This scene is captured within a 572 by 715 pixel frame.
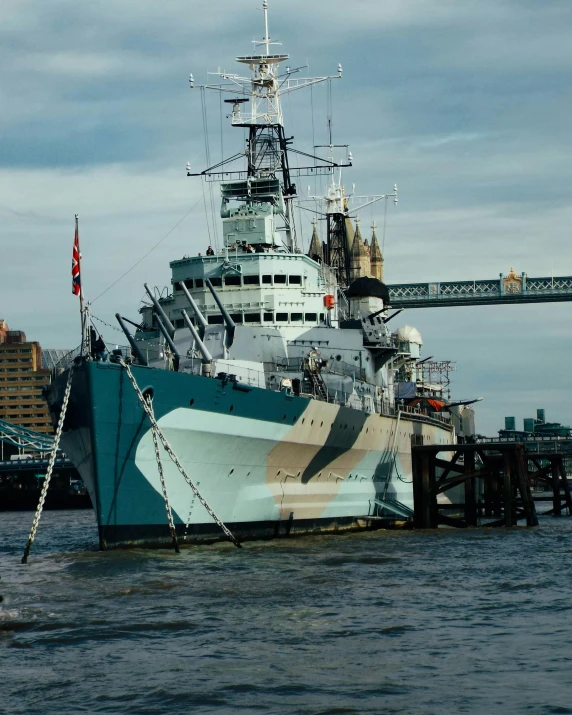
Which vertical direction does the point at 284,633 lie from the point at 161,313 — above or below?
below

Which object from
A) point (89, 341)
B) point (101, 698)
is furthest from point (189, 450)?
point (101, 698)

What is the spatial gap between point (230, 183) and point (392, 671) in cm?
2613

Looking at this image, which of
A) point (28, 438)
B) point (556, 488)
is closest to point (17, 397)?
point (28, 438)

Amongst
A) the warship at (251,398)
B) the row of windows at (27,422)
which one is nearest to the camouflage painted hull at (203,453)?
the warship at (251,398)

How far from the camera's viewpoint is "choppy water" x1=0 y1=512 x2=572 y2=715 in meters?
11.8

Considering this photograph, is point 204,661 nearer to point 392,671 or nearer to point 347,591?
point 392,671

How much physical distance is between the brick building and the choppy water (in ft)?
430

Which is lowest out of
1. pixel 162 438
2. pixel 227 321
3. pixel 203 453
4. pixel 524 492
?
pixel 524 492

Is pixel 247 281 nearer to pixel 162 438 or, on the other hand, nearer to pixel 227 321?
pixel 227 321

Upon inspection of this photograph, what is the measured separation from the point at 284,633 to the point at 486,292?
367ft

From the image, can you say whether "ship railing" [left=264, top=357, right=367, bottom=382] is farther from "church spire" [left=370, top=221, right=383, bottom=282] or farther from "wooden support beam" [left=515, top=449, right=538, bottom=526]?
"church spire" [left=370, top=221, right=383, bottom=282]

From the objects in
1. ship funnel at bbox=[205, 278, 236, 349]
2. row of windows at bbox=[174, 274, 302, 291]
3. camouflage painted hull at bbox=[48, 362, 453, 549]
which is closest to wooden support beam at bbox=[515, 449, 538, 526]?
camouflage painted hull at bbox=[48, 362, 453, 549]

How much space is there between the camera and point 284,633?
15023 millimetres

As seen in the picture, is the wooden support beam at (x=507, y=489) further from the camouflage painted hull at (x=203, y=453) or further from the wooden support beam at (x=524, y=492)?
the camouflage painted hull at (x=203, y=453)
